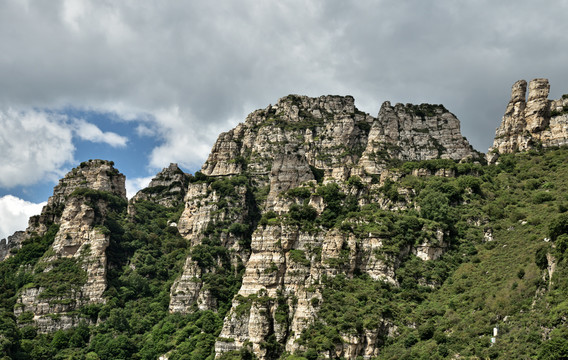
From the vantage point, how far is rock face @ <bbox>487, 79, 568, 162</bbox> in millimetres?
104750

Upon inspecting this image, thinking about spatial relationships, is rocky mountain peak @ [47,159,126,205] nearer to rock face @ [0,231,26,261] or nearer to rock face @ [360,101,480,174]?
rock face @ [0,231,26,261]

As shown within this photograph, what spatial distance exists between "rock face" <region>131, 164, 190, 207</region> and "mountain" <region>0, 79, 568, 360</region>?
0.44m

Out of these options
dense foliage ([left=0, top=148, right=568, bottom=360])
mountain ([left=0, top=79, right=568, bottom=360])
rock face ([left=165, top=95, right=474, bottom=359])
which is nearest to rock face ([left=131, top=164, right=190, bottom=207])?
mountain ([left=0, top=79, right=568, bottom=360])

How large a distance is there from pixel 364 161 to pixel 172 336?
6276cm

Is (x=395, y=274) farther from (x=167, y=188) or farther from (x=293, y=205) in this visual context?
(x=167, y=188)

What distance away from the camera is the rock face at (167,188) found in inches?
5876

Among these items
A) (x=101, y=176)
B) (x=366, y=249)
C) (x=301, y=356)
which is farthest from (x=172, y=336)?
(x=101, y=176)

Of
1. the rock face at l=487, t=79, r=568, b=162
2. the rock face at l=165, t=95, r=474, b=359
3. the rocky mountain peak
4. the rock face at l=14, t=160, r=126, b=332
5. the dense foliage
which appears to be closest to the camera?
the dense foliage

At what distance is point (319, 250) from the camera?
290ft

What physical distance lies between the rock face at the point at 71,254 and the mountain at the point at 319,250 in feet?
1.16

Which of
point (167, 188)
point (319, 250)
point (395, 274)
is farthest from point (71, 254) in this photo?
point (395, 274)

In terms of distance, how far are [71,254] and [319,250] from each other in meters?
61.7

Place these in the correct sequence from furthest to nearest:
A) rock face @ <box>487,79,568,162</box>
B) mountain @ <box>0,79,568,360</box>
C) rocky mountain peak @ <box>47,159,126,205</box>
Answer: rocky mountain peak @ <box>47,159,126,205</box> < rock face @ <box>487,79,568,162</box> < mountain @ <box>0,79,568,360</box>

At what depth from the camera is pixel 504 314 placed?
186 feet
